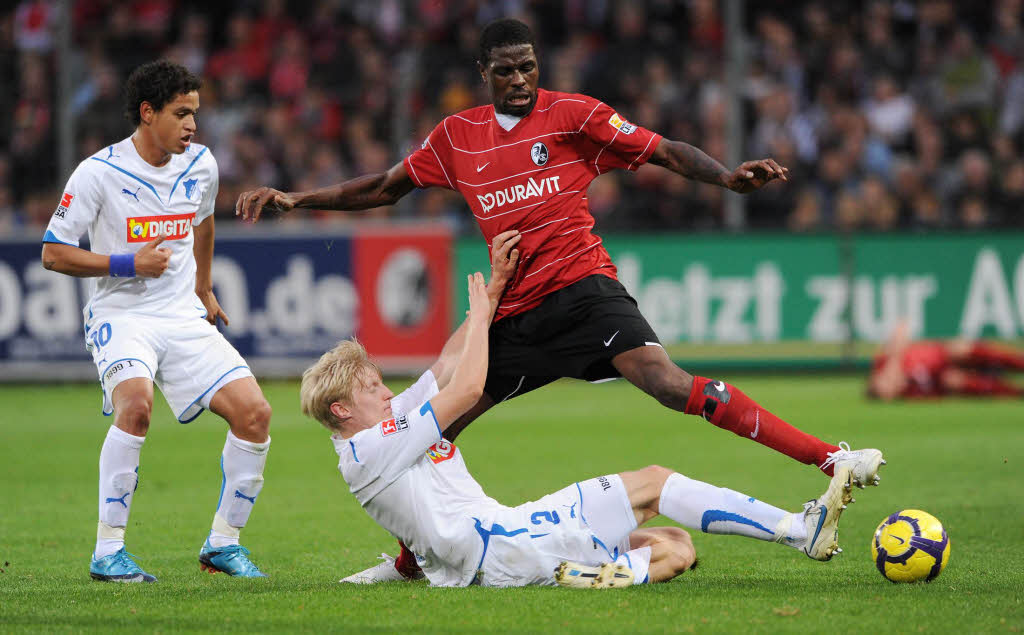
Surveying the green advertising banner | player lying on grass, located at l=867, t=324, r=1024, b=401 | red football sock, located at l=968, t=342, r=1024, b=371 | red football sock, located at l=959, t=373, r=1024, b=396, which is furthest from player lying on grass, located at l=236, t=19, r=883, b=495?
the green advertising banner

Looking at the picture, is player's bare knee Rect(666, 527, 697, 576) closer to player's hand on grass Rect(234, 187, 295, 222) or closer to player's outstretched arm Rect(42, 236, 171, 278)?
player's hand on grass Rect(234, 187, 295, 222)

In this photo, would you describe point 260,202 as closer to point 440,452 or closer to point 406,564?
point 440,452

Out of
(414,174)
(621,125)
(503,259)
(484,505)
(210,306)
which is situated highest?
(621,125)

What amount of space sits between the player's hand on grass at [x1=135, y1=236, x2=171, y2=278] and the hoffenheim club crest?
1.72 metres

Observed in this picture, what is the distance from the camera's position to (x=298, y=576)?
20.1 ft

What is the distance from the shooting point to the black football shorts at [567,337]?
6.09 m

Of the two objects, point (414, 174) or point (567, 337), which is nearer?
point (567, 337)

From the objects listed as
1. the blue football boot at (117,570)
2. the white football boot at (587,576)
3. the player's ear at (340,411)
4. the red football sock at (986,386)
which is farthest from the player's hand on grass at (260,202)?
the red football sock at (986,386)

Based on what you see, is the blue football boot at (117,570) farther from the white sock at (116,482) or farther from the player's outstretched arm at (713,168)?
the player's outstretched arm at (713,168)

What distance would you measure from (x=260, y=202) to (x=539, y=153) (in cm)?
131

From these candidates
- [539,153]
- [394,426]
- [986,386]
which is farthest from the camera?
[986,386]

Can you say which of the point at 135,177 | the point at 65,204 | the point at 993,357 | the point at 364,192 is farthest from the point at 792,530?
the point at 993,357

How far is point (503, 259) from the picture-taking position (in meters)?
6.10

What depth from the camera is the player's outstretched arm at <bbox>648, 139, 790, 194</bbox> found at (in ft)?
19.2
